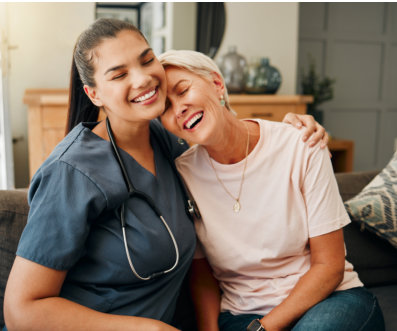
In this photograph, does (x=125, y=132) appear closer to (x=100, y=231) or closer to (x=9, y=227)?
(x=100, y=231)

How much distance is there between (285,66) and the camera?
372cm

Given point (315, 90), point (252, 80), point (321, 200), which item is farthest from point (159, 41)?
point (321, 200)

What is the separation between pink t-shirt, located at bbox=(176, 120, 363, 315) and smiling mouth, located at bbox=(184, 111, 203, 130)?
0.51ft

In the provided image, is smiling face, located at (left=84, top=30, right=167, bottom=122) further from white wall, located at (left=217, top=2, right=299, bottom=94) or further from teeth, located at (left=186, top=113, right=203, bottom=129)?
white wall, located at (left=217, top=2, right=299, bottom=94)

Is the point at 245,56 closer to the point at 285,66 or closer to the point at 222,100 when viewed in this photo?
the point at 285,66

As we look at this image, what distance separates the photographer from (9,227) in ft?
4.09

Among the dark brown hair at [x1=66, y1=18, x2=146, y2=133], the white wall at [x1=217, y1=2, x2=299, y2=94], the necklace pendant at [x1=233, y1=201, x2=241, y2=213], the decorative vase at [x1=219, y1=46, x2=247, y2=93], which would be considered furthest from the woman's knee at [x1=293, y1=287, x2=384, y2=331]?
the white wall at [x1=217, y1=2, x2=299, y2=94]

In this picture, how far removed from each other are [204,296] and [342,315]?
0.42 meters

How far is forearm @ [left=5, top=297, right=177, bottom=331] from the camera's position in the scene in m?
0.95

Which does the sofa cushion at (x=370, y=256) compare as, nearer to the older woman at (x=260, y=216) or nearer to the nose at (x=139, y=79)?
the older woman at (x=260, y=216)

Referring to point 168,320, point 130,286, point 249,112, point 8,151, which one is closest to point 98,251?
point 130,286

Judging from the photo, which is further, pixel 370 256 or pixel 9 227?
pixel 370 256

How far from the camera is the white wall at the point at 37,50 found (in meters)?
3.26

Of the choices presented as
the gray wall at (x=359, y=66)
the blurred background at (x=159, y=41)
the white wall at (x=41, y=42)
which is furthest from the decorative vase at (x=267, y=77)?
the gray wall at (x=359, y=66)
